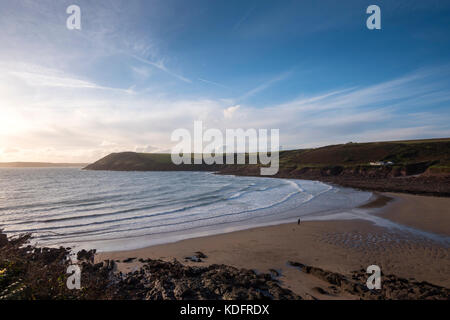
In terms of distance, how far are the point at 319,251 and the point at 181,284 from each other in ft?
31.6

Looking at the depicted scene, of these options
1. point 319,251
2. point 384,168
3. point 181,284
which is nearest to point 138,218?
point 181,284

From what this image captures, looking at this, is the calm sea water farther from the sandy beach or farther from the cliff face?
the cliff face

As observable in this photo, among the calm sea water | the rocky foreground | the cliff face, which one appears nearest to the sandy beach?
the rocky foreground

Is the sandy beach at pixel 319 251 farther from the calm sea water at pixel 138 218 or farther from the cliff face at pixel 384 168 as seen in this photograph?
the cliff face at pixel 384 168

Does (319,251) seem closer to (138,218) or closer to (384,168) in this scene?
(138,218)

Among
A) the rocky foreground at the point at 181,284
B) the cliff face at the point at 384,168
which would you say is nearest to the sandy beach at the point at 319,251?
the rocky foreground at the point at 181,284

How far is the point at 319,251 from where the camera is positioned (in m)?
14.4

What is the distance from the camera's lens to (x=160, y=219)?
79.0ft

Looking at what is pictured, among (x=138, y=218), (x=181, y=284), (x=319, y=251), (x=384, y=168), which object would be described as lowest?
(x=138, y=218)

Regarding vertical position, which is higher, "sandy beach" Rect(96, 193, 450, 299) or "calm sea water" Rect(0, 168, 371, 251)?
"sandy beach" Rect(96, 193, 450, 299)

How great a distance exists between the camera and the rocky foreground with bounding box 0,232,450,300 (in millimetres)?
7820

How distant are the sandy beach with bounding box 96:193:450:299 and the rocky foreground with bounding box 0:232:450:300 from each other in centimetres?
71

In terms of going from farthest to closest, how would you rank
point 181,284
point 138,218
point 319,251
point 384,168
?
point 384,168 < point 138,218 < point 319,251 < point 181,284
